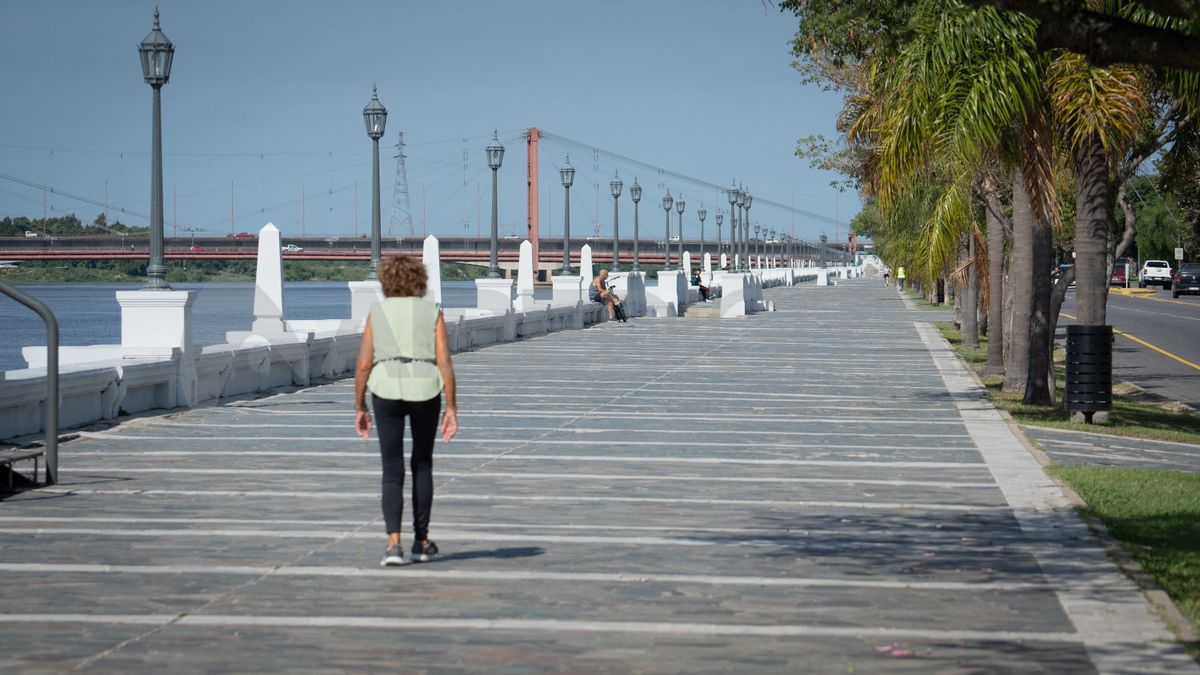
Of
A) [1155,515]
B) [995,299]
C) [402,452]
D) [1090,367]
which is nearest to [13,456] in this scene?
[402,452]

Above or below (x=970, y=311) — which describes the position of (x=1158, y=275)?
above

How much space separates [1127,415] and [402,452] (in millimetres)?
14682

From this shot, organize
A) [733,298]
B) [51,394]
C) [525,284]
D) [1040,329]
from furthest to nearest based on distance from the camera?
[733,298] < [525,284] < [1040,329] < [51,394]

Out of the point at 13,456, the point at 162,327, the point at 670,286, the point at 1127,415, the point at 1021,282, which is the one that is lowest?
the point at 1127,415

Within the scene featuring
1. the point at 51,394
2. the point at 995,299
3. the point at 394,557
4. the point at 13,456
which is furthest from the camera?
the point at 995,299

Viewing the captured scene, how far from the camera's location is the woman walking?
8680mm

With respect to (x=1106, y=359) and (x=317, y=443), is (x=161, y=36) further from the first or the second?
(x=1106, y=359)

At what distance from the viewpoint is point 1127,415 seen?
20.9 meters

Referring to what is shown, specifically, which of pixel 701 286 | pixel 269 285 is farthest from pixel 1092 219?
pixel 701 286

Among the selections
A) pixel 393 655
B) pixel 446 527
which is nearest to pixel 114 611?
pixel 393 655

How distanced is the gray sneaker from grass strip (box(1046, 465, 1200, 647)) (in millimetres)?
4041

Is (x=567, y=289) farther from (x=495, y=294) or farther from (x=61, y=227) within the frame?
(x=61, y=227)

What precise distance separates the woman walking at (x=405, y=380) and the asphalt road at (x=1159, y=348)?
1774 cm

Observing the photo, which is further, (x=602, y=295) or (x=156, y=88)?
(x=602, y=295)
